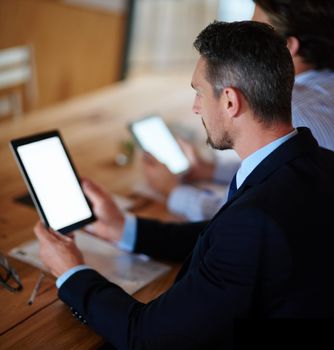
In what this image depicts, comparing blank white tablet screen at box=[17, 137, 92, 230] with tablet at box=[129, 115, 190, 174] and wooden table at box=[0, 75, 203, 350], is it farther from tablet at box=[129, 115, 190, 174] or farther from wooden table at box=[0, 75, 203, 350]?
tablet at box=[129, 115, 190, 174]

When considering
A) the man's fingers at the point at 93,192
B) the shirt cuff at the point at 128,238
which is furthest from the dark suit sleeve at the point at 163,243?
the man's fingers at the point at 93,192

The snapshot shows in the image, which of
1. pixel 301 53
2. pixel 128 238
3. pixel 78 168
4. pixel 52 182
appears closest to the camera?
pixel 52 182

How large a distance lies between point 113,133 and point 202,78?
4.24ft

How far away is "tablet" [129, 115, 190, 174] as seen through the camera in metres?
1.81

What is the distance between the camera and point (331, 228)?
91 cm

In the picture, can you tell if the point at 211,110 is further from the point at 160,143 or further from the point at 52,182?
the point at 160,143

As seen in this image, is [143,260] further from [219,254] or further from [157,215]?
[219,254]

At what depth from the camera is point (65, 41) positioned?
3527 mm

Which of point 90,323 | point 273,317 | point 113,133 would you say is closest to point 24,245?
point 90,323

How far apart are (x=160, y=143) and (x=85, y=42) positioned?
2.09 metres

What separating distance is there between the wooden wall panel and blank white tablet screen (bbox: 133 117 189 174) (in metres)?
1.54

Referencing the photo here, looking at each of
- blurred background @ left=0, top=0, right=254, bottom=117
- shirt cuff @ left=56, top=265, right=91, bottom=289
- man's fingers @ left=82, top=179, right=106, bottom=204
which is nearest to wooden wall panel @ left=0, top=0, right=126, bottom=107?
blurred background @ left=0, top=0, right=254, bottom=117

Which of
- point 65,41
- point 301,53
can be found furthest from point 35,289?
point 65,41

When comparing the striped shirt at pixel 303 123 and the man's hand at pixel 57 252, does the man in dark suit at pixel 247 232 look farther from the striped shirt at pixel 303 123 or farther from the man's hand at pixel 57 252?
the striped shirt at pixel 303 123
